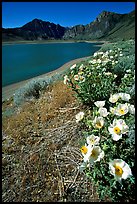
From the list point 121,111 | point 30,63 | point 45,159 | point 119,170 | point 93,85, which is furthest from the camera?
point 30,63

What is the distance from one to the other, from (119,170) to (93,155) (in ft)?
0.81

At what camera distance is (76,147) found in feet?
10.3

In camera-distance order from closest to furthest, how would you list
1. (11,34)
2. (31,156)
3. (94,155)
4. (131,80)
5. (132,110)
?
(94,155), (132,110), (31,156), (131,80), (11,34)

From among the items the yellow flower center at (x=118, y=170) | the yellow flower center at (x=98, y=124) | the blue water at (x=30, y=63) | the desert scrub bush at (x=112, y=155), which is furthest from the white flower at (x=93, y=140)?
the blue water at (x=30, y=63)

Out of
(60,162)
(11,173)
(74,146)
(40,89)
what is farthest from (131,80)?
(40,89)

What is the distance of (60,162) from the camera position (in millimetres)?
2967

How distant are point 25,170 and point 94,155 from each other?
1.37 metres

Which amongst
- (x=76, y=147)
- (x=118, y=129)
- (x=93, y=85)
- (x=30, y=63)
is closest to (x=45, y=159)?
(x=76, y=147)

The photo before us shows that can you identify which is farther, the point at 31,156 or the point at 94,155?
the point at 31,156

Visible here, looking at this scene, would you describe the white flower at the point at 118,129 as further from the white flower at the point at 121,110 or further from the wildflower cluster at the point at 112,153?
the white flower at the point at 121,110

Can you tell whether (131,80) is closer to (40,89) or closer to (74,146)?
(74,146)

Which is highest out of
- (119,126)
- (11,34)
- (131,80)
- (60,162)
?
(11,34)

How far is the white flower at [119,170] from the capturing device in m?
1.83

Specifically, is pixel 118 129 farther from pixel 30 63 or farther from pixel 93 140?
pixel 30 63
